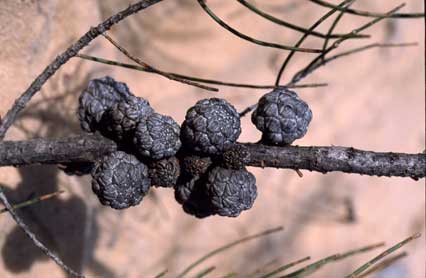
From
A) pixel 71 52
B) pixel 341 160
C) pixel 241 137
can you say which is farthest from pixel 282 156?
pixel 241 137

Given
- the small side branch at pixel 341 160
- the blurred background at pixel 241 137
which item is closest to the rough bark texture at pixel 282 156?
the small side branch at pixel 341 160

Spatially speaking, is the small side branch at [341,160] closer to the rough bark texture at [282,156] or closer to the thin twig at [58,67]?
the rough bark texture at [282,156]

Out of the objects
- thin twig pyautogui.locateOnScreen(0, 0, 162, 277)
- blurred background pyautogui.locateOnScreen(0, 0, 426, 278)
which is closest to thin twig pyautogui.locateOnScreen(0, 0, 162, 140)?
thin twig pyautogui.locateOnScreen(0, 0, 162, 277)

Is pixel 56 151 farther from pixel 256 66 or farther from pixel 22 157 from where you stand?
pixel 256 66

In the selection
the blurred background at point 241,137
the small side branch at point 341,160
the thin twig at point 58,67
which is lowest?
the small side branch at point 341,160

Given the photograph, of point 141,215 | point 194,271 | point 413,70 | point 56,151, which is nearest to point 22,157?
point 56,151

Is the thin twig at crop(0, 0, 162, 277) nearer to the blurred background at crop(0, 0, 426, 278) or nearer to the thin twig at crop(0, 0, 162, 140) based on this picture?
the thin twig at crop(0, 0, 162, 140)

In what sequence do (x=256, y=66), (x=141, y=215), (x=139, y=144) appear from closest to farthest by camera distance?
(x=139, y=144) < (x=141, y=215) < (x=256, y=66)
